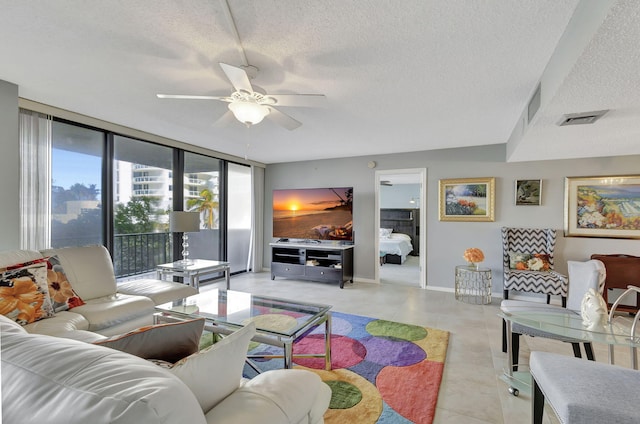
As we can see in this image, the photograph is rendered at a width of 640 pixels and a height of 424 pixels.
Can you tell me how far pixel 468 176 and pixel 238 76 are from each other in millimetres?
4007

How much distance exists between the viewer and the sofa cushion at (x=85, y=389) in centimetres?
56

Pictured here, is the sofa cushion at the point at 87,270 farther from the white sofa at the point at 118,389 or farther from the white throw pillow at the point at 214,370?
the white throw pillow at the point at 214,370

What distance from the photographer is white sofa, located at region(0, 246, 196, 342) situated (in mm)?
2061

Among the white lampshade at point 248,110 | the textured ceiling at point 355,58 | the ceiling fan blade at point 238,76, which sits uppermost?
the textured ceiling at point 355,58

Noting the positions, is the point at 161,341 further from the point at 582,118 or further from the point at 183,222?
the point at 582,118

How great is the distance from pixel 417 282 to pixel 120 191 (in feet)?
16.0

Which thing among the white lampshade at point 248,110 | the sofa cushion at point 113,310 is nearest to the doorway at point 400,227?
Answer: the white lampshade at point 248,110

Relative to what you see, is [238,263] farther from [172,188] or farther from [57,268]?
[57,268]

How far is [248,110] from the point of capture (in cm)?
208

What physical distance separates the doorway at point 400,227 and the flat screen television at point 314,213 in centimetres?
58

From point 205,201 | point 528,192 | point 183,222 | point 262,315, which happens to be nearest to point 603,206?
point 528,192

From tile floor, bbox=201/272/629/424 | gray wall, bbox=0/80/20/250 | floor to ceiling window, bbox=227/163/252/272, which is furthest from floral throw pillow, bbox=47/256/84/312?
floor to ceiling window, bbox=227/163/252/272

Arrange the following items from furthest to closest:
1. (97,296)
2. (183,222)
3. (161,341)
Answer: (183,222), (97,296), (161,341)

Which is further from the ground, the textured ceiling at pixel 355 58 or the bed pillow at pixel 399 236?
the textured ceiling at pixel 355 58
